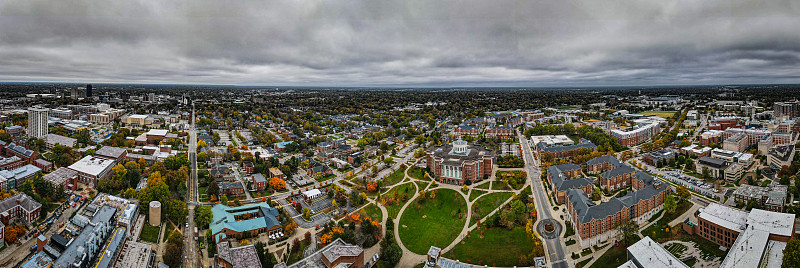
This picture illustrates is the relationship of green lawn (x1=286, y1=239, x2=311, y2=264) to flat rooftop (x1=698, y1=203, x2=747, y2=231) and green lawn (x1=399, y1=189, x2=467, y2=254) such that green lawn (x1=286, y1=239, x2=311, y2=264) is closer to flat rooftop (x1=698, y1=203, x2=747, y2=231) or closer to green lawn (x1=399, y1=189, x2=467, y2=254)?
green lawn (x1=399, y1=189, x2=467, y2=254)

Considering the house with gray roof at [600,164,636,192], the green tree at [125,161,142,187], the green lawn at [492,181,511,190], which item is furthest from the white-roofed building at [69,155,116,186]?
the house with gray roof at [600,164,636,192]

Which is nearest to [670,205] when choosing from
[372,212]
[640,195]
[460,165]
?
[640,195]

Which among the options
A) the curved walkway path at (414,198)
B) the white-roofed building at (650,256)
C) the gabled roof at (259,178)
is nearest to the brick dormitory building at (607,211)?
the white-roofed building at (650,256)

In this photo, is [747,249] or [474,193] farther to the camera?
[474,193]

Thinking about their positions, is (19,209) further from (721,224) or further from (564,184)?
(721,224)

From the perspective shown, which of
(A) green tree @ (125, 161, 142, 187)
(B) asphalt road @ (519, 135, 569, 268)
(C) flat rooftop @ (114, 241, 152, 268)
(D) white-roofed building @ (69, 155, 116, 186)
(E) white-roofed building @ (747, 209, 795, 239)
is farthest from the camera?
(A) green tree @ (125, 161, 142, 187)

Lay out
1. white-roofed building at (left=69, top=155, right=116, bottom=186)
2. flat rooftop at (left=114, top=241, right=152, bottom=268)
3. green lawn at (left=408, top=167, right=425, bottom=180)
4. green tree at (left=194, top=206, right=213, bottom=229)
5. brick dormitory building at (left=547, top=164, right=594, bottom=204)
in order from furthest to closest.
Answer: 1. green lawn at (left=408, top=167, right=425, bottom=180)
2. white-roofed building at (left=69, top=155, right=116, bottom=186)
3. brick dormitory building at (left=547, top=164, right=594, bottom=204)
4. green tree at (left=194, top=206, right=213, bottom=229)
5. flat rooftop at (left=114, top=241, right=152, bottom=268)
